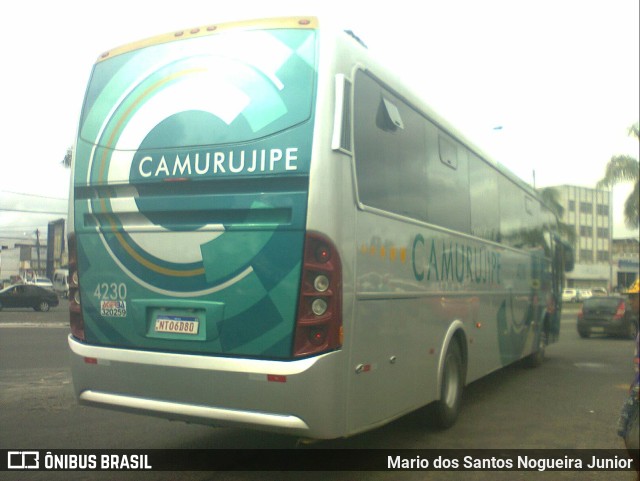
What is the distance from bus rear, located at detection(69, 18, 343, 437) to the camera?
469cm

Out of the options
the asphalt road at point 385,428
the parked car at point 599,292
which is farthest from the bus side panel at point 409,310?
the parked car at point 599,292

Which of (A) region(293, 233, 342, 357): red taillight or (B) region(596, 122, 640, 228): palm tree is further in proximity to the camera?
(B) region(596, 122, 640, 228): palm tree

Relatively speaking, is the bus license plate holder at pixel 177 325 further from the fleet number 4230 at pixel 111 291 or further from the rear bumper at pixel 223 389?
the fleet number 4230 at pixel 111 291

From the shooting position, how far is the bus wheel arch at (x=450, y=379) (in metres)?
6.97

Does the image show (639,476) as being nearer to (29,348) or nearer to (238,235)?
(238,235)

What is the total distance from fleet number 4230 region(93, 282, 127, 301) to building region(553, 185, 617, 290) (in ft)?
289

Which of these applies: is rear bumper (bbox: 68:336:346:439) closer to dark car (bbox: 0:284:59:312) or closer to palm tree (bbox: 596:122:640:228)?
dark car (bbox: 0:284:59:312)

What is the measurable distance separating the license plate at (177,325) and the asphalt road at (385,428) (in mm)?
1220

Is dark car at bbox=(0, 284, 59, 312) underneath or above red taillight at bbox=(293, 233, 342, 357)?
underneath

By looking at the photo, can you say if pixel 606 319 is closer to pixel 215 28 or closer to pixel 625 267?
pixel 215 28

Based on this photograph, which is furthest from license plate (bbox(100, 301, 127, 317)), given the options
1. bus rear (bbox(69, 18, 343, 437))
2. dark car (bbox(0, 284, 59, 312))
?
dark car (bbox(0, 284, 59, 312))

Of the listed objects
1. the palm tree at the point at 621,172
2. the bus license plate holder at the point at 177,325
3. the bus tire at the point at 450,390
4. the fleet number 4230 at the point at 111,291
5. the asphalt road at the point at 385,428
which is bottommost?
the asphalt road at the point at 385,428

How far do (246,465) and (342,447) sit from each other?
3.58 feet

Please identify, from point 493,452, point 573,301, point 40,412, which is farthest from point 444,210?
point 573,301
